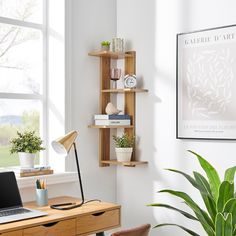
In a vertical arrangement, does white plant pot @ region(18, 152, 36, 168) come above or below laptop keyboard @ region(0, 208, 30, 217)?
above

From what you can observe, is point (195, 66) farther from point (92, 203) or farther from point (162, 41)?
point (92, 203)

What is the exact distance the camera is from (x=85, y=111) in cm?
362

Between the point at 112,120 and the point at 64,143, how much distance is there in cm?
72

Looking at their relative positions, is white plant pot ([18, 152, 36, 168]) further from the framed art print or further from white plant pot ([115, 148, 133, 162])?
the framed art print

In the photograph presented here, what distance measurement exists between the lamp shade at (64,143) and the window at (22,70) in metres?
0.55

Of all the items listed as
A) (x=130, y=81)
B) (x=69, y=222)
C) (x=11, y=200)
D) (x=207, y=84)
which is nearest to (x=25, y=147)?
(x=11, y=200)

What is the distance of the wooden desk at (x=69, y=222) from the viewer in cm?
247

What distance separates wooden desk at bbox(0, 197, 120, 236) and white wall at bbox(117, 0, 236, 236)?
603 millimetres

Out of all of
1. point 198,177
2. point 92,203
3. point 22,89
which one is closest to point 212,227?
point 198,177

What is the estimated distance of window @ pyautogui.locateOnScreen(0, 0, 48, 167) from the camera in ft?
11.1

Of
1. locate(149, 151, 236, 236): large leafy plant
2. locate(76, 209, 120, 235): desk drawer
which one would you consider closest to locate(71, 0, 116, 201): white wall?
locate(76, 209, 120, 235): desk drawer

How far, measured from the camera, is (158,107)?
11.6 ft

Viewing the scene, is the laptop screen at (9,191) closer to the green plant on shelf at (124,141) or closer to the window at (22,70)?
the window at (22,70)

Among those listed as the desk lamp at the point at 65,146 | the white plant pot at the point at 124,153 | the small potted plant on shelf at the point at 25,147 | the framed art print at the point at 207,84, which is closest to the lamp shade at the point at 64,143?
the desk lamp at the point at 65,146
